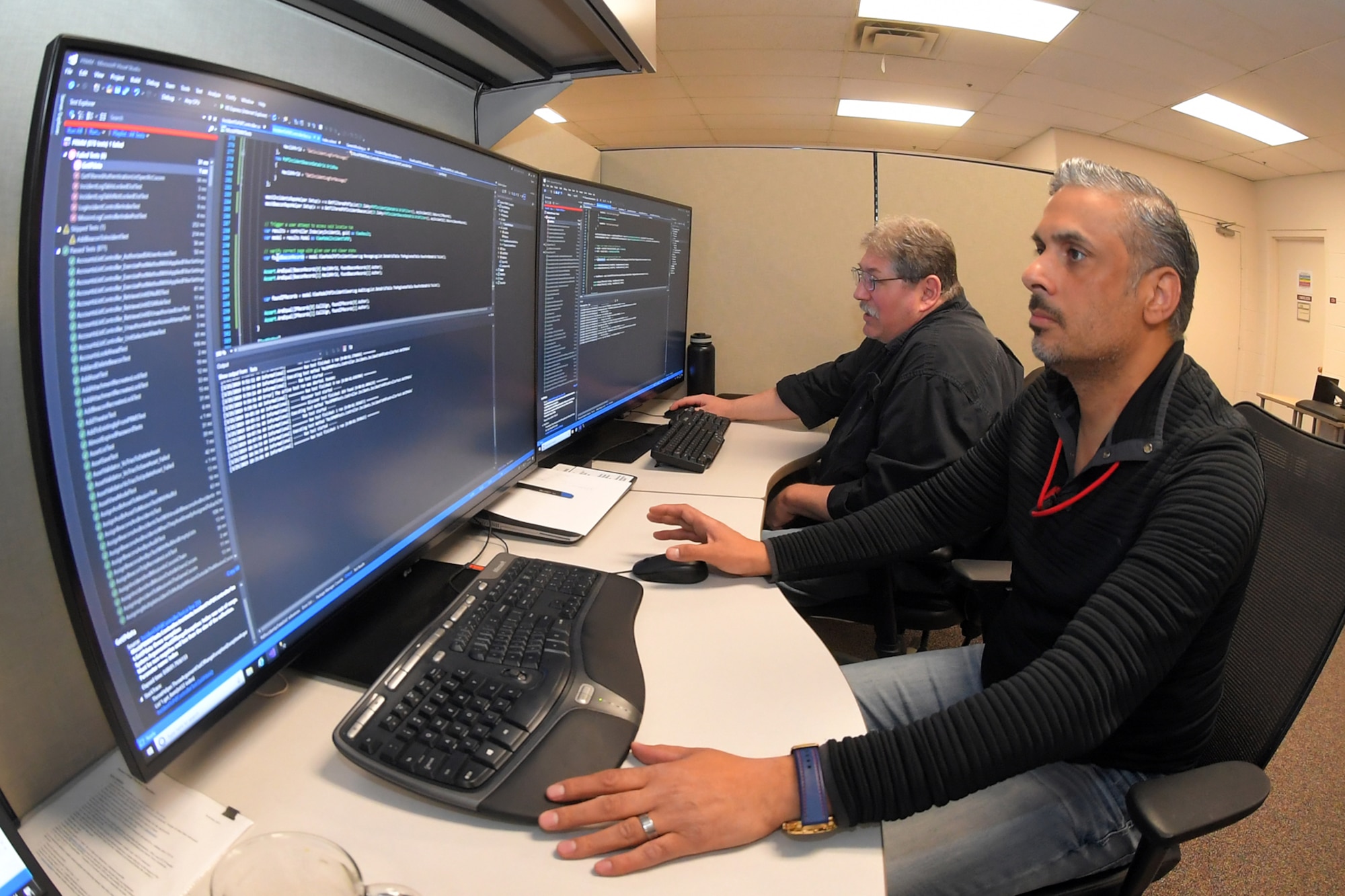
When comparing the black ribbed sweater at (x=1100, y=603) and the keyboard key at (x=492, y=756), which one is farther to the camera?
the black ribbed sweater at (x=1100, y=603)

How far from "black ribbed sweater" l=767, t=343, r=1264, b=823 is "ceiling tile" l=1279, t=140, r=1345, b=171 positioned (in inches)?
292

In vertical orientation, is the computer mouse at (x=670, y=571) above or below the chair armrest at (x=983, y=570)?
above

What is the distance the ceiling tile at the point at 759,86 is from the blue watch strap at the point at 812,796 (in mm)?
5503

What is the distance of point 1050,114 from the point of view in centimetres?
576

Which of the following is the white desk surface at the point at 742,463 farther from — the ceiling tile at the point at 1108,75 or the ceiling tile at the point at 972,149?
the ceiling tile at the point at 972,149

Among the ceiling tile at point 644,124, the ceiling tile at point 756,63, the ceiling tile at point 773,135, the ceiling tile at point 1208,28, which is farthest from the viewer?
the ceiling tile at point 773,135

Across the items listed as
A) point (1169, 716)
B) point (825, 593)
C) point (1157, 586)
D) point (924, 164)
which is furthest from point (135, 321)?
point (924, 164)

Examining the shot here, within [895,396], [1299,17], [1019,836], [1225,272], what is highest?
[1299,17]

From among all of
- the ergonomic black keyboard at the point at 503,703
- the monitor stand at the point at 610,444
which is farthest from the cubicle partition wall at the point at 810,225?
the ergonomic black keyboard at the point at 503,703

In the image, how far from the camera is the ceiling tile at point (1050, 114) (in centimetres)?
548

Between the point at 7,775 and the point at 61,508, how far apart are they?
32cm

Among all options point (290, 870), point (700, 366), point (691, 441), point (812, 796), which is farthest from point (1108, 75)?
point (290, 870)

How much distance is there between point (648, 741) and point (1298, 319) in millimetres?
10453

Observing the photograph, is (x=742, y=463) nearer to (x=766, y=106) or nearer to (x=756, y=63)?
(x=756, y=63)
